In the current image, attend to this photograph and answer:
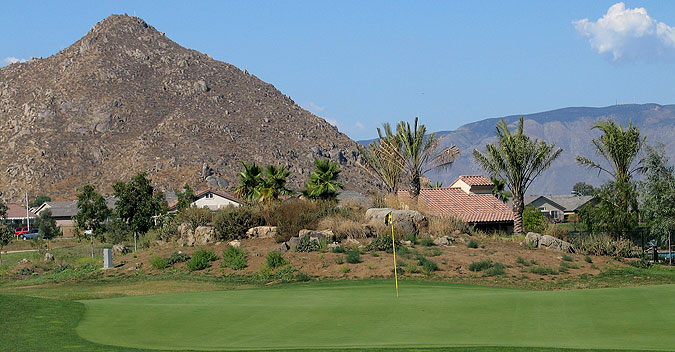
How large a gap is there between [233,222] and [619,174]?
23.8 m

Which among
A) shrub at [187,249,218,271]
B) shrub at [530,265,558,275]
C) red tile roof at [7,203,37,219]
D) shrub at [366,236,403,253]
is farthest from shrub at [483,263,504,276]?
red tile roof at [7,203,37,219]

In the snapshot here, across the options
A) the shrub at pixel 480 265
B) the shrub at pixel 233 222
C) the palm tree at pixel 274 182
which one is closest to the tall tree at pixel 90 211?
the palm tree at pixel 274 182

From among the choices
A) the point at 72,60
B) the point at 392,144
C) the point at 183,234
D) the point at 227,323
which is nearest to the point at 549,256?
the point at 392,144

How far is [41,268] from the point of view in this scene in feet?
138

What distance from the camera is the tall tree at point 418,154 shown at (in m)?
49.1

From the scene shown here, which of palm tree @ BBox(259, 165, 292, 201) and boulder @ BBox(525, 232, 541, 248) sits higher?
palm tree @ BBox(259, 165, 292, 201)

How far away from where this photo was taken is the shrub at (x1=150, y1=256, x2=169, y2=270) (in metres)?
36.6

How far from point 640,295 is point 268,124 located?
423 feet

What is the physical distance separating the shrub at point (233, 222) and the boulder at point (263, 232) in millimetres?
567

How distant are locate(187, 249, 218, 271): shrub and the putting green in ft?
49.8

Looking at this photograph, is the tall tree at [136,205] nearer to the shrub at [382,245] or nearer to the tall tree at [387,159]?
the tall tree at [387,159]

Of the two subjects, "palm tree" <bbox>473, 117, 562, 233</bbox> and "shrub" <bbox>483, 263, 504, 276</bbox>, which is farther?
"palm tree" <bbox>473, 117, 562, 233</bbox>

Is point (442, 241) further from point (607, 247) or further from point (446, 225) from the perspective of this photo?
point (607, 247)

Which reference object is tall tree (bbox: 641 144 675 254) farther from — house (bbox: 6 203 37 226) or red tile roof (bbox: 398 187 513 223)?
house (bbox: 6 203 37 226)
